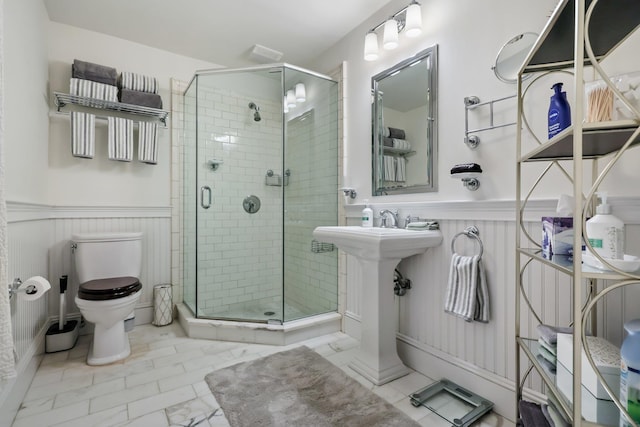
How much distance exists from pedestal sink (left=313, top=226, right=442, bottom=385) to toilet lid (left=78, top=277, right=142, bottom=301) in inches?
55.9

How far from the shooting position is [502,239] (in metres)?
1.53

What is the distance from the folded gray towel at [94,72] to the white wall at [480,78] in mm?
2120

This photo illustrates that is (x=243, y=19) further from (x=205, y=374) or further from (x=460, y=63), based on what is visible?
(x=205, y=374)

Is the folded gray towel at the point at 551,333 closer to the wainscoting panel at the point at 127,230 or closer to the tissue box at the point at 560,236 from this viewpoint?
the tissue box at the point at 560,236

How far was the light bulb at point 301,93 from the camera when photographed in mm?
2561

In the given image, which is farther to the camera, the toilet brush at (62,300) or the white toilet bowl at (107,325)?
the toilet brush at (62,300)

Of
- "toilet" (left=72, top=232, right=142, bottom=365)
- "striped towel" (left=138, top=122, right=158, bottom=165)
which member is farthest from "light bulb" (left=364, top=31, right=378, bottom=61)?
"toilet" (left=72, top=232, right=142, bottom=365)

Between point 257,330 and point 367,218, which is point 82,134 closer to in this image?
A: point 257,330

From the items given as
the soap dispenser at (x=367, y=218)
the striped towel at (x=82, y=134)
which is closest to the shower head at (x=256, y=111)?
the striped towel at (x=82, y=134)

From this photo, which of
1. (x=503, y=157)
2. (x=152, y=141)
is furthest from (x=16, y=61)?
(x=503, y=157)

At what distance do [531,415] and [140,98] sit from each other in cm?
321

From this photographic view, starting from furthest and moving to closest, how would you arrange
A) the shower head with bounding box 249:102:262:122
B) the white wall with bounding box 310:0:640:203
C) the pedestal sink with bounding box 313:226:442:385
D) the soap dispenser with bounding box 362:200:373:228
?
the shower head with bounding box 249:102:262:122 < the soap dispenser with bounding box 362:200:373:228 < the pedestal sink with bounding box 313:226:442:385 < the white wall with bounding box 310:0:640:203

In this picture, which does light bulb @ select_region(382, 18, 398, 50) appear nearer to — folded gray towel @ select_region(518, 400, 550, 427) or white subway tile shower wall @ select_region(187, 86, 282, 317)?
white subway tile shower wall @ select_region(187, 86, 282, 317)

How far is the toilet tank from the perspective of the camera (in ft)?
7.41
